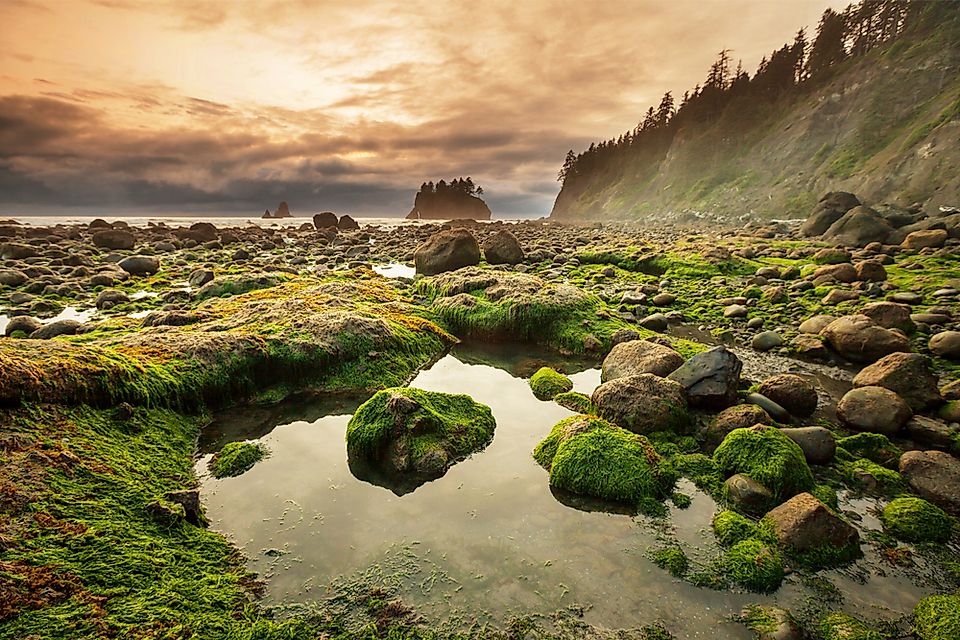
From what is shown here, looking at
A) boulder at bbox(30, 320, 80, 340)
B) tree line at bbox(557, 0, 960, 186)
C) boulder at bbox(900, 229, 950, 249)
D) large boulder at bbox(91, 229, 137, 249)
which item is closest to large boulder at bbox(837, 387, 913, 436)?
boulder at bbox(30, 320, 80, 340)

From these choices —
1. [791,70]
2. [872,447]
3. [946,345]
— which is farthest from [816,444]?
[791,70]

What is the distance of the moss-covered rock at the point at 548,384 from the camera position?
8.79 metres

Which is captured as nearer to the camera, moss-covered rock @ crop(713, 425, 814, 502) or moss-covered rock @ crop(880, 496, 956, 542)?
moss-covered rock @ crop(880, 496, 956, 542)

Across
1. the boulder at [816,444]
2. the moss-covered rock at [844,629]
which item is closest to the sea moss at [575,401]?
the boulder at [816,444]

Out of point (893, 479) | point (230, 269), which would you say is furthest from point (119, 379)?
point (230, 269)

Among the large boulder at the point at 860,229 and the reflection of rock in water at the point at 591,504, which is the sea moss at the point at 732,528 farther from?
the large boulder at the point at 860,229

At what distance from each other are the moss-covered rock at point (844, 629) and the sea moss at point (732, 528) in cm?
100

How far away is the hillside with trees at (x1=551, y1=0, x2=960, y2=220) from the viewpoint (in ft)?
143

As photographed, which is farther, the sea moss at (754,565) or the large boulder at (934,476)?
the large boulder at (934,476)

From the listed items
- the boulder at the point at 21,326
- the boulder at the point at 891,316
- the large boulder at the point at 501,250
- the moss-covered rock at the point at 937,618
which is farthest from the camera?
the large boulder at the point at 501,250

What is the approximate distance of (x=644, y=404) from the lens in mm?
7332

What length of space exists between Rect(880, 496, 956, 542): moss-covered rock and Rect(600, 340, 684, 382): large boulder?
12.0 ft

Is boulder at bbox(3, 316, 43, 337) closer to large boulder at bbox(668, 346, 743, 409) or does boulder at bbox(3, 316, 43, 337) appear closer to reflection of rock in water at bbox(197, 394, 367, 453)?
reflection of rock in water at bbox(197, 394, 367, 453)

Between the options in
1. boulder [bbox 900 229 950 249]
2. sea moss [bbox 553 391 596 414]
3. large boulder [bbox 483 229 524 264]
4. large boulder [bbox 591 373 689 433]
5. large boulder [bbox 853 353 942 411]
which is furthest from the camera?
large boulder [bbox 483 229 524 264]
